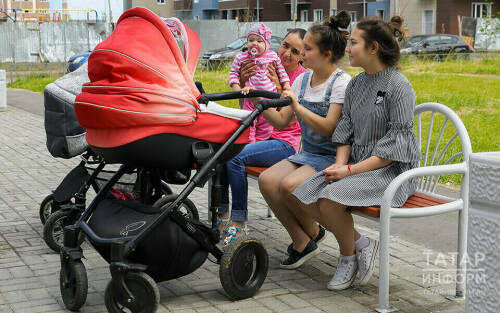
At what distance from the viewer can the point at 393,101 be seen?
14.0ft

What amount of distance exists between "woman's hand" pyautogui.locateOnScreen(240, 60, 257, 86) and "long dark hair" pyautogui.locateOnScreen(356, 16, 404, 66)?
119 centimetres

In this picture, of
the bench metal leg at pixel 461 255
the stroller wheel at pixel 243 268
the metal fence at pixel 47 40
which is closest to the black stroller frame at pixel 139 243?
the stroller wheel at pixel 243 268

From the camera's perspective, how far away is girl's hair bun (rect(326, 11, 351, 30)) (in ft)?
15.2

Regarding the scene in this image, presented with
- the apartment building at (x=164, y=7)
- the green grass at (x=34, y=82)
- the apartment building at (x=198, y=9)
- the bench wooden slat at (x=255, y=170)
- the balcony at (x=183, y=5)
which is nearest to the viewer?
the bench wooden slat at (x=255, y=170)

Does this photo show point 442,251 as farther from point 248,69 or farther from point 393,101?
point 248,69

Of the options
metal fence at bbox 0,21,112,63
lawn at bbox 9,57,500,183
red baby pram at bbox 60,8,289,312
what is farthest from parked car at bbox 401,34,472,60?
red baby pram at bbox 60,8,289,312

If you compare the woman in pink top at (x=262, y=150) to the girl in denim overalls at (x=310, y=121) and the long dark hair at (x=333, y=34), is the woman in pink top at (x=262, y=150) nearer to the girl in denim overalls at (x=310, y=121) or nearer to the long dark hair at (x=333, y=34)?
the girl in denim overalls at (x=310, y=121)

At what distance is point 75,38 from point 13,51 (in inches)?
121

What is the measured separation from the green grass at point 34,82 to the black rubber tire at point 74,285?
707 inches

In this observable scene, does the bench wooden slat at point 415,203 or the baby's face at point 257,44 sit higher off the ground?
the baby's face at point 257,44

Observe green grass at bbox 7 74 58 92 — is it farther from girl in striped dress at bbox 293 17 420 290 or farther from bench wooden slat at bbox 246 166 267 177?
girl in striped dress at bbox 293 17 420 290

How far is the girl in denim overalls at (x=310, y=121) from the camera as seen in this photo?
4.66 m

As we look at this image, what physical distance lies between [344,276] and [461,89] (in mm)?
12981

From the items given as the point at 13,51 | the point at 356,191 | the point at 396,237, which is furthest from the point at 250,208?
the point at 13,51
